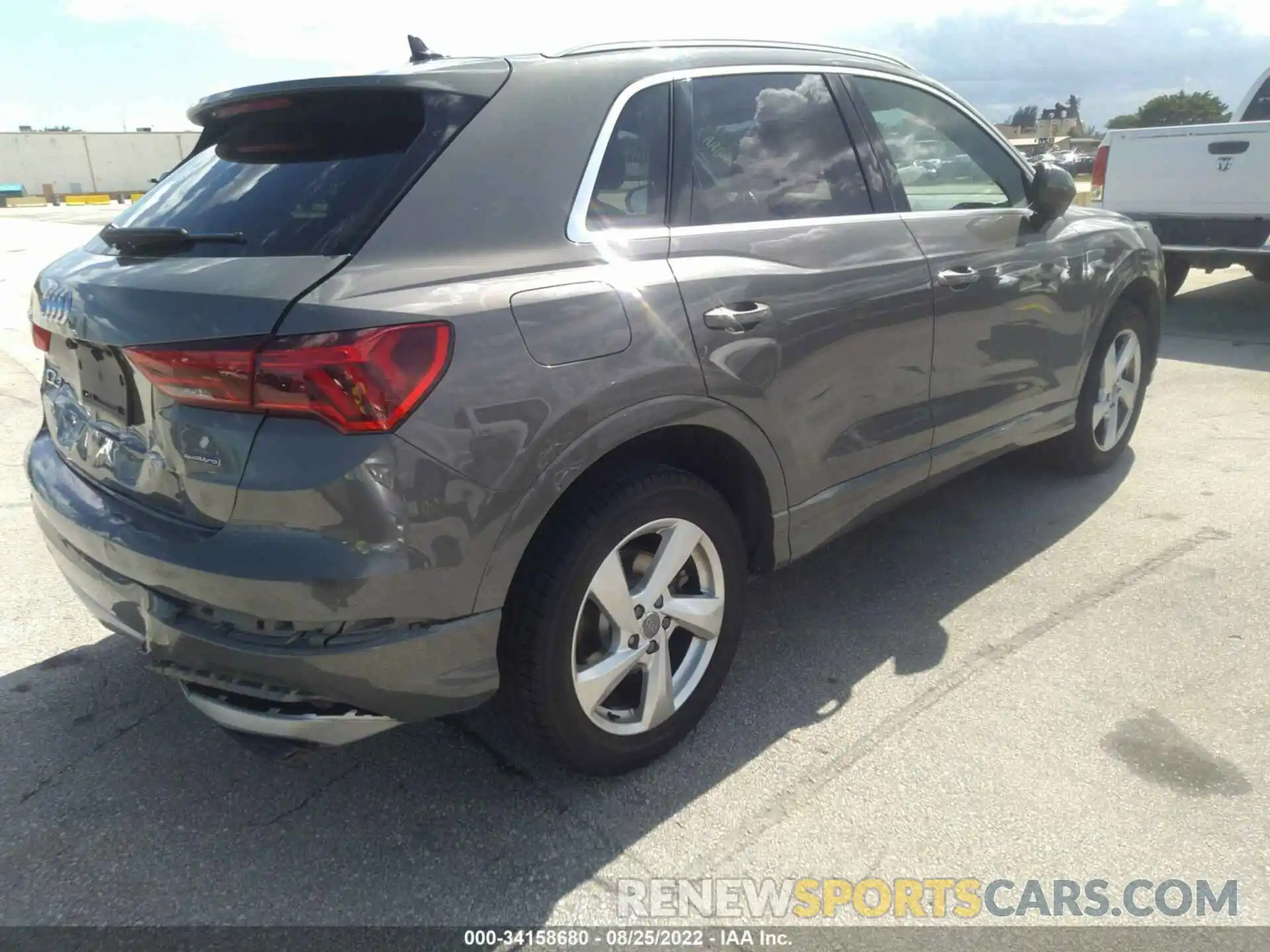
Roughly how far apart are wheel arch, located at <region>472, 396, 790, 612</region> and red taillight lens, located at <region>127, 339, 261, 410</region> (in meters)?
0.62

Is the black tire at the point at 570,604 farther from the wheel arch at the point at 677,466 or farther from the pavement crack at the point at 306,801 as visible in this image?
the pavement crack at the point at 306,801

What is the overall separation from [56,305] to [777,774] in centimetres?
223

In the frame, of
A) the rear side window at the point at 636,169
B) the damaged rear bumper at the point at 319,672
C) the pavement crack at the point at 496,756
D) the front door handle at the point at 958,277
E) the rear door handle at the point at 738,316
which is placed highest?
the rear side window at the point at 636,169

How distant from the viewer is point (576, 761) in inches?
99.9

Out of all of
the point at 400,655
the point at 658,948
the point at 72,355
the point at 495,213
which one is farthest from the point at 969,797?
→ the point at 72,355

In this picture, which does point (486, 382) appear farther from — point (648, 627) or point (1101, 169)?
point (1101, 169)

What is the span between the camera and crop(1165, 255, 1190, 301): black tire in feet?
27.6

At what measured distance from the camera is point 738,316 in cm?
264

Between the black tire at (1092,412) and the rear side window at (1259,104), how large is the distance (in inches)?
264

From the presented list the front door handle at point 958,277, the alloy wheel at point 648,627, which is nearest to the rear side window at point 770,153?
the front door handle at point 958,277

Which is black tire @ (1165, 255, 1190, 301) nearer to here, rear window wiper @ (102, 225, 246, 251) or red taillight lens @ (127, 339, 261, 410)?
rear window wiper @ (102, 225, 246, 251)

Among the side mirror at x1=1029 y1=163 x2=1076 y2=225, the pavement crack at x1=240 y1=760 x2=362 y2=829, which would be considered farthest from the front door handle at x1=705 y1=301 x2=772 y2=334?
the side mirror at x1=1029 y1=163 x2=1076 y2=225

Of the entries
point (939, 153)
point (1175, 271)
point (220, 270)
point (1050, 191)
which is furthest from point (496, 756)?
point (1175, 271)

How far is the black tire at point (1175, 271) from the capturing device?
841cm
